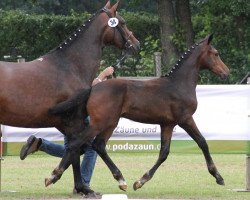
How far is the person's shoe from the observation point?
563 inches

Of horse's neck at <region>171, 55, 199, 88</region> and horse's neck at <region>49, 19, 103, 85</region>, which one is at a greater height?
horse's neck at <region>49, 19, 103, 85</region>

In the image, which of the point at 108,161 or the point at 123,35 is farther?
the point at 123,35

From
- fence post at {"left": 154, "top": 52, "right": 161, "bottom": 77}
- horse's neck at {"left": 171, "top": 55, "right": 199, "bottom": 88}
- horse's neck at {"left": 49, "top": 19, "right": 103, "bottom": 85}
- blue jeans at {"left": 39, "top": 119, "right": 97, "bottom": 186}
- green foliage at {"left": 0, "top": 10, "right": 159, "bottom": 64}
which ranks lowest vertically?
green foliage at {"left": 0, "top": 10, "right": 159, "bottom": 64}

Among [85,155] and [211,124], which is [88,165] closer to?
[85,155]

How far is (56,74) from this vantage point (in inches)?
530

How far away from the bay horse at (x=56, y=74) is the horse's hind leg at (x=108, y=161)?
1.21 feet

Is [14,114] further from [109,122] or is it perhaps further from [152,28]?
[152,28]

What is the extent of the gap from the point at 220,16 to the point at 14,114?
1669cm

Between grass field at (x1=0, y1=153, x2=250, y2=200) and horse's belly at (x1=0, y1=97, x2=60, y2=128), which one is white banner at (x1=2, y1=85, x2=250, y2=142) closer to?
grass field at (x1=0, y1=153, x2=250, y2=200)

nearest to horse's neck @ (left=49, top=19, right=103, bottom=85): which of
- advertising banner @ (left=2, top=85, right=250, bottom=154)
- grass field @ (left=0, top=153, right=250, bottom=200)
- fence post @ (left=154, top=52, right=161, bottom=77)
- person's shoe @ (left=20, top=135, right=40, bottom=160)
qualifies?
person's shoe @ (left=20, top=135, right=40, bottom=160)

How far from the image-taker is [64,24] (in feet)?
100

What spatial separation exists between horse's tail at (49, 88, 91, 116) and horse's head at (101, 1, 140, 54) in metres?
0.88

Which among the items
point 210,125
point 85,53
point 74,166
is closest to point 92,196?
point 74,166

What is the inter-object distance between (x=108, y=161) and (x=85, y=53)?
136cm
